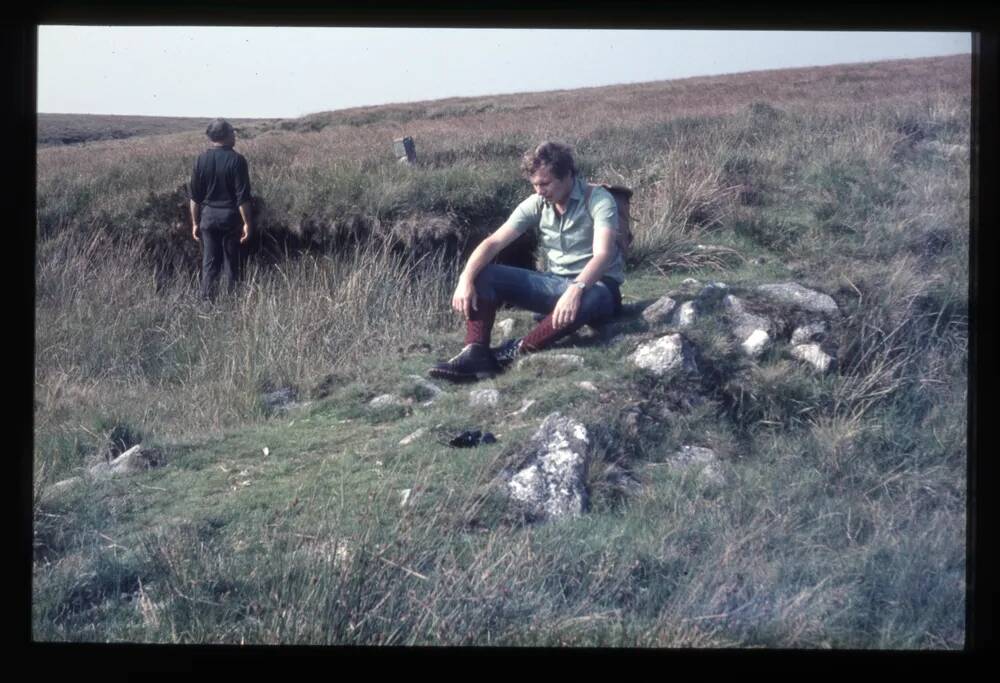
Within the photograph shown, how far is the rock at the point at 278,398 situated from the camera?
235 inches

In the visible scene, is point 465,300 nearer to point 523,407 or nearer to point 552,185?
point 523,407

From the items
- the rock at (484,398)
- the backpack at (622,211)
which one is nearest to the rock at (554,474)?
the rock at (484,398)

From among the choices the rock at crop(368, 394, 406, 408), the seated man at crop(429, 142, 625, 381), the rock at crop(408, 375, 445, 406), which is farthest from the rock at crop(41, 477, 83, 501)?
the seated man at crop(429, 142, 625, 381)

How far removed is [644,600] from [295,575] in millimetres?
1684

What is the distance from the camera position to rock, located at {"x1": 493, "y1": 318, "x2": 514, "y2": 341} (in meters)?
5.82

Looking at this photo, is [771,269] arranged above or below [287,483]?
above

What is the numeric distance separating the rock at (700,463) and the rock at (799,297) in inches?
47.6

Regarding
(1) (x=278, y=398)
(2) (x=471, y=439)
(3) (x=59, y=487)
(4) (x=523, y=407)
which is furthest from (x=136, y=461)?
(4) (x=523, y=407)

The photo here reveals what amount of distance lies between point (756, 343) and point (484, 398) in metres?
1.65

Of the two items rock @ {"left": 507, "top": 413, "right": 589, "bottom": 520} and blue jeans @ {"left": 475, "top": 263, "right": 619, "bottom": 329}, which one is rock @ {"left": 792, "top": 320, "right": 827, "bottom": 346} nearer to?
blue jeans @ {"left": 475, "top": 263, "right": 619, "bottom": 329}

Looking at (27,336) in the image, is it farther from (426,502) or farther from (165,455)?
(426,502)

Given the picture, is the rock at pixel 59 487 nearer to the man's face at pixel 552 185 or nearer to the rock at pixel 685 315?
the man's face at pixel 552 185

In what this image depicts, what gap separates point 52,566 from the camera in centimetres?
520

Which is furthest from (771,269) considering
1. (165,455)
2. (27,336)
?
(27,336)
